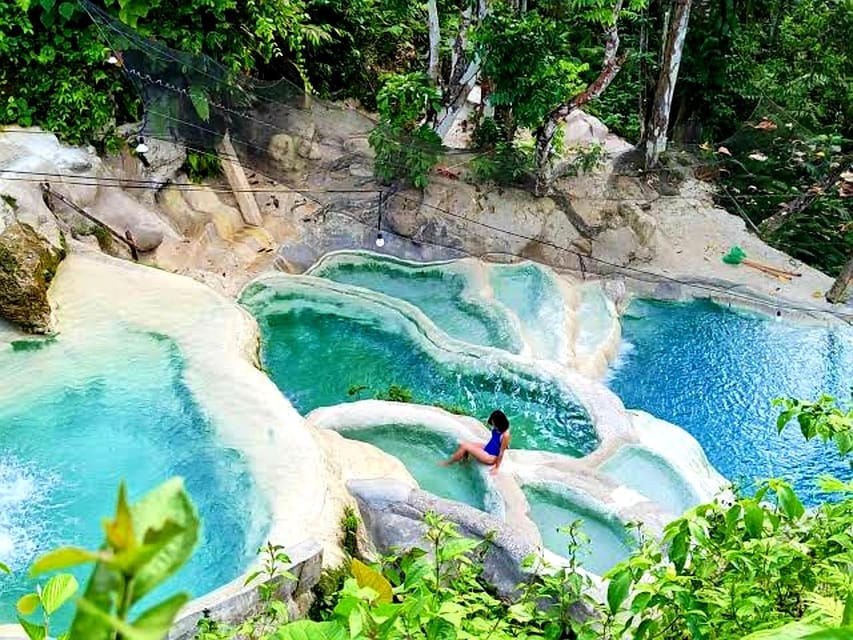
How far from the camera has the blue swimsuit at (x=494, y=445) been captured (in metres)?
5.12

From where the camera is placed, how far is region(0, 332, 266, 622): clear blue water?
4195mm

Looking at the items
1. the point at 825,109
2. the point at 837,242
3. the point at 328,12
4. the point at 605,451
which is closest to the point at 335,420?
the point at 605,451

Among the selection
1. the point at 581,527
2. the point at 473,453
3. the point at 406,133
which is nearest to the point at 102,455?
the point at 473,453

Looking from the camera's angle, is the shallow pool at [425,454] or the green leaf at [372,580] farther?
the shallow pool at [425,454]

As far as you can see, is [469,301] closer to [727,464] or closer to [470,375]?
[470,375]

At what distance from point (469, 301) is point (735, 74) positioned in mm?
6329

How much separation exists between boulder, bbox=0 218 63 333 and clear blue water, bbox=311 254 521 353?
9.59 feet

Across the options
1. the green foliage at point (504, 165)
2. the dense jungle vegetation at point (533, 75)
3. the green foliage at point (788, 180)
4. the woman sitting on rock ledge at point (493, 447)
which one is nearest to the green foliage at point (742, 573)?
the woman sitting on rock ledge at point (493, 447)

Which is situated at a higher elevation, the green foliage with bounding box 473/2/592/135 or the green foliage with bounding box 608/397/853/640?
the green foliage with bounding box 473/2/592/135

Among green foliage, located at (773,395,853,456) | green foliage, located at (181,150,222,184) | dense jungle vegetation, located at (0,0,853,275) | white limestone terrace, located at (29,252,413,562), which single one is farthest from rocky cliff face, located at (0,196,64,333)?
green foliage, located at (773,395,853,456)

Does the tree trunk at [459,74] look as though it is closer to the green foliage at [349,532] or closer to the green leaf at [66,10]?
the green leaf at [66,10]

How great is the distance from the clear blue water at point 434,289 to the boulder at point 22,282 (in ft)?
9.59

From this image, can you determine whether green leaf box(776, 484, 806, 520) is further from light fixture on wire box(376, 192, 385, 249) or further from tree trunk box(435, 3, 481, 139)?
tree trunk box(435, 3, 481, 139)

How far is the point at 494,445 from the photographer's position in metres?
5.18
